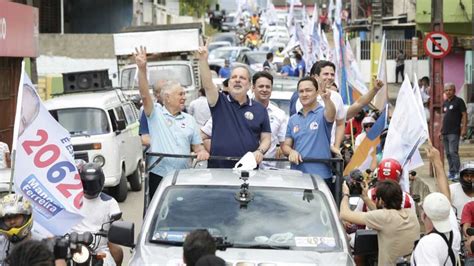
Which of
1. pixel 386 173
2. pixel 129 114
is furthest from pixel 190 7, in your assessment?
pixel 386 173

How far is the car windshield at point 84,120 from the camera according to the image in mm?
17391

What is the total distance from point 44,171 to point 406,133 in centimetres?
345

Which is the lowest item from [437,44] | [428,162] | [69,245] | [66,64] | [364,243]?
[428,162]

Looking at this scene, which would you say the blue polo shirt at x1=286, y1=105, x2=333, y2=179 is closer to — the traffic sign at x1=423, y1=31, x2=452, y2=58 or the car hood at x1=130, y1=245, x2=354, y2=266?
the car hood at x1=130, y1=245, x2=354, y2=266

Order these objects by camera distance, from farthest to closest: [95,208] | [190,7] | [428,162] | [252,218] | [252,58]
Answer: [190,7] → [252,58] → [428,162] → [95,208] → [252,218]

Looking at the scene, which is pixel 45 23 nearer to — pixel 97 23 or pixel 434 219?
pixel 97 23

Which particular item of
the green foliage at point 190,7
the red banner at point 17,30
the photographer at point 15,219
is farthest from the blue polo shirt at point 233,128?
the green foliage at point 190,7

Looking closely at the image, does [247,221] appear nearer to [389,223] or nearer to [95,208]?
[389,223]

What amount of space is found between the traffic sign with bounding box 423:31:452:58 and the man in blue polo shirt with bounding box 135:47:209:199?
29.4ft

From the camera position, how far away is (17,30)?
899 inches

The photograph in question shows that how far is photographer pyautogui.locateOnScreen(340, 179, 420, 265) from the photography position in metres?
8.25

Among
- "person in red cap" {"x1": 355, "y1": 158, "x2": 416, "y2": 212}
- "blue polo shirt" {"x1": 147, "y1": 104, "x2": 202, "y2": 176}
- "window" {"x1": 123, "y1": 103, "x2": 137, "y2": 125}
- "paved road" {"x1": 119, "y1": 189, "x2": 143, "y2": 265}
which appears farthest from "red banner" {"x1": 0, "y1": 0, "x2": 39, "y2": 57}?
"person in red cap" {"x1": 355, "y1": 158, "x2": 416, "y2": 212}

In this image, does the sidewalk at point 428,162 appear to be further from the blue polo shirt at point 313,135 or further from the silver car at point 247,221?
the silver car at point 247,221

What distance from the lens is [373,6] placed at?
159 feet
